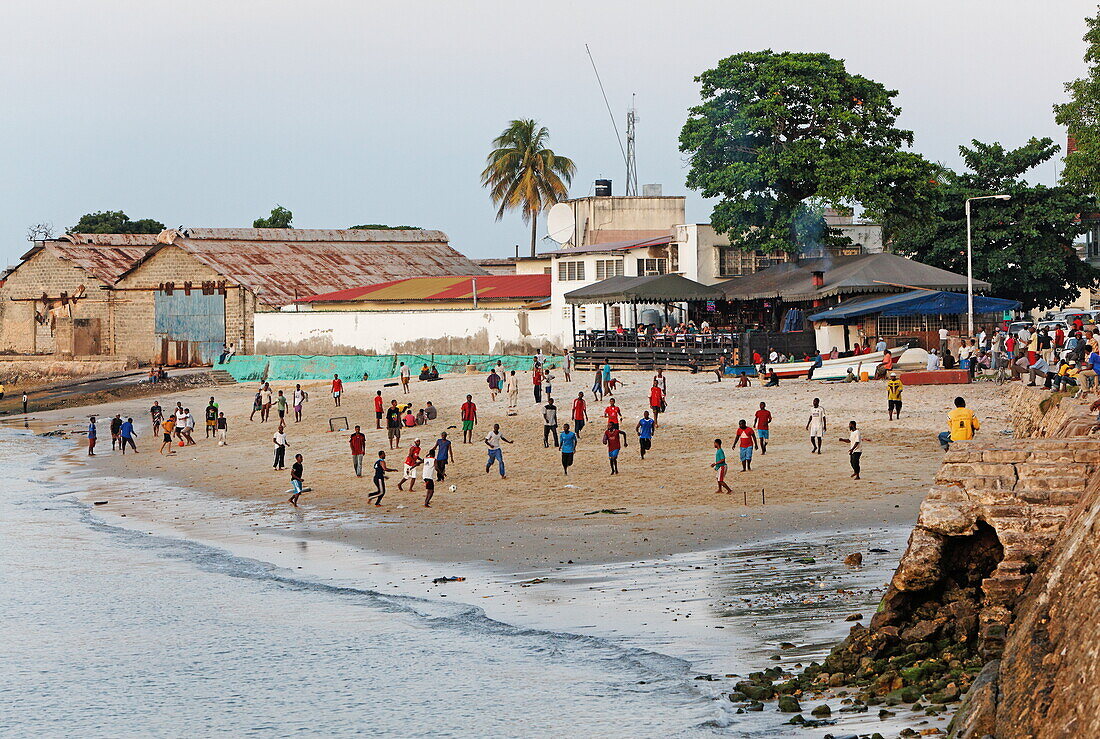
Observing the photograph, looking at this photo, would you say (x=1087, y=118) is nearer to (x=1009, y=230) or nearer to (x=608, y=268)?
(x=1009, y=230)

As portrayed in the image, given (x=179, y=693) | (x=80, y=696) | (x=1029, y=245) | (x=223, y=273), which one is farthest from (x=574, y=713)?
(x=223, y=273)

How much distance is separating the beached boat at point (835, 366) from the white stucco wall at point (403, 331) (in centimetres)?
1655

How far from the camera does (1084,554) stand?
Answer: 389 inches

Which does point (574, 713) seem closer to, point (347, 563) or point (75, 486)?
point (347, 563)

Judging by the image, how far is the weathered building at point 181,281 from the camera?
6656 cm

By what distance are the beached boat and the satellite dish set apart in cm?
2606

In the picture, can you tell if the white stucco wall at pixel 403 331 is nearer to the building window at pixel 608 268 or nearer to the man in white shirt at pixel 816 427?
the building window at pixel 608 268

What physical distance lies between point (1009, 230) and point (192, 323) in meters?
40.5

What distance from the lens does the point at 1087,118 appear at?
146 feet

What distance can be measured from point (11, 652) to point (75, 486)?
17509 mm

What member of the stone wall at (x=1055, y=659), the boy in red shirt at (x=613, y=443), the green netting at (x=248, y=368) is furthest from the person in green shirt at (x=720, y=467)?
the green netting at (x=248, y=368)

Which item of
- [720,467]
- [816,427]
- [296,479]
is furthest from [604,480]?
[296,479]

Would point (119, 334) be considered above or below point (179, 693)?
above

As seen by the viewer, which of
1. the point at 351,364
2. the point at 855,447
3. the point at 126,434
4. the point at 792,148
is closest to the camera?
the point at 855,447
